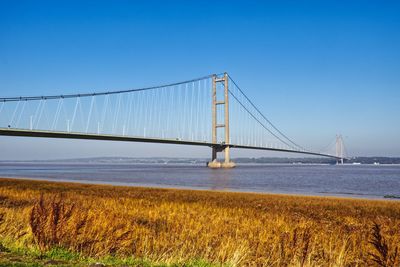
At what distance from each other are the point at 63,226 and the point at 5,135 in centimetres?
4807

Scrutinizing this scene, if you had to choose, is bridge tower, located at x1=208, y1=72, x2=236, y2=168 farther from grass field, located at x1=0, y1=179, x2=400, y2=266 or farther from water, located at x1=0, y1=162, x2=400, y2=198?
grass field, located at x1=0, y1=179, x2=400, y2=266

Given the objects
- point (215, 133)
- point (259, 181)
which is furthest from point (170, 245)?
point (215, 133)

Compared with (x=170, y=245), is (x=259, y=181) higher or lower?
lower

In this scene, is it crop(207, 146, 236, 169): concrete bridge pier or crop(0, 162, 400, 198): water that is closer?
crop(0, 162, 400, 198): water

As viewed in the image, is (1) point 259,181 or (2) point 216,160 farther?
(2) point 216,160

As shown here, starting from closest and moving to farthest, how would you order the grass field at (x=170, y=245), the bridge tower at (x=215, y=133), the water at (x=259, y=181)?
1. the grass field at (x=170, y=245)
2. the water at (x=259, y=181)
3. the bridge tower at (x=215, y=133)

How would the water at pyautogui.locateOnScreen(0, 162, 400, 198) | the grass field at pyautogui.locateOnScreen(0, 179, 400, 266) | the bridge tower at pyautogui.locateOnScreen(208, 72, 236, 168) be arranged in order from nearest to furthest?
1. the grass field at pyautogui.locateOnScreen(0, 179, 400, 266)
2. the water at pyautogui.locateOnScreen(0, 162, 400, 198)
3. the bridge tower at pyautogui.locateOnScreen(208, 72, 236, 168)

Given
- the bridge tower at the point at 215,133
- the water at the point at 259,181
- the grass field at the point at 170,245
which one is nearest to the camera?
the grass field at the point at 170,245

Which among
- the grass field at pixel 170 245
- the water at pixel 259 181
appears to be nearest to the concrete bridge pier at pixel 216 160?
the water at pixel 259 181

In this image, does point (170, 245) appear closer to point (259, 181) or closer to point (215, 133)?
point (259, 181)

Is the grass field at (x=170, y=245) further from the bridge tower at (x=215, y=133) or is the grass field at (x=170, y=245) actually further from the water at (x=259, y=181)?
the bridge tower at (x=215, y=133)

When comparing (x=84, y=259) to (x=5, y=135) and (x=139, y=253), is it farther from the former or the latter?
(x=5, y=135)

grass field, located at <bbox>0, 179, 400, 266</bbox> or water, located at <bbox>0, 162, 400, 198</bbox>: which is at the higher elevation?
grass field, located at <bbox>0, 179, 400, 266</bbox>

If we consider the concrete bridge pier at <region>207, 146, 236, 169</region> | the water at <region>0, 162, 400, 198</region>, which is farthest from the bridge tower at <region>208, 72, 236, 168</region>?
the water at <region>0, 162, 400, 198</region>
